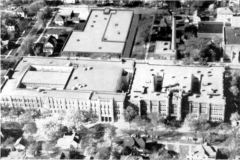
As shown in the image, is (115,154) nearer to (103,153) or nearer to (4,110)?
(103,153)

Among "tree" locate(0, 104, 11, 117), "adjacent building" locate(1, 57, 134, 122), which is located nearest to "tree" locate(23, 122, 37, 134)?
"adjacent building" locate(1, 57, 134, 122)

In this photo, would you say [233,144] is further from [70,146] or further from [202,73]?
[70,146]

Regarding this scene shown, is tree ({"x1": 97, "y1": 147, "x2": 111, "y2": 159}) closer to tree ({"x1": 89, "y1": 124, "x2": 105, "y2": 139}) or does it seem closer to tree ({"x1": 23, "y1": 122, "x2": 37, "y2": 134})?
tree ({"x1": 89, "y1": 124, "x2": 105, "y2": 139})

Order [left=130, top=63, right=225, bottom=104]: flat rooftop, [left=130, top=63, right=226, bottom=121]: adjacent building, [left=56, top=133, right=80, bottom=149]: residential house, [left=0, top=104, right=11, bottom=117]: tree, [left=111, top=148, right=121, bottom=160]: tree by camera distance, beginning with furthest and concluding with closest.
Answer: [left=0, top=104, right=11, bottom=117]: tree, [left=130, top=63, right=225, bottom=104]: flat rooftop, [left=130, top=63, right=226, bottom=121]: adjacent building, [left=56, top=133, right=80, bottom=149]: residential house, [left=111, top=148, right=121, bottom=160]: tree

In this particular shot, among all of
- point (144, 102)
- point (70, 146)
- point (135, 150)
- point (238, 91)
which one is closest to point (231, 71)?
point (238, 91)

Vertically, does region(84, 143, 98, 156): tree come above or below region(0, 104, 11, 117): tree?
below

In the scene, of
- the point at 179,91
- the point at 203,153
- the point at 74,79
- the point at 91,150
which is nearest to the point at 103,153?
the point at 91,150
